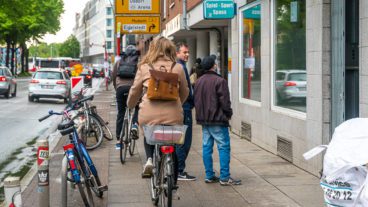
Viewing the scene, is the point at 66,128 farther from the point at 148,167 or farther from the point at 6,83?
the point at 6,83

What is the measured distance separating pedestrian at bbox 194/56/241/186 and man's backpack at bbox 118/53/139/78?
9.96ft

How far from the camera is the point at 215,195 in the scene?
7543 millimetres

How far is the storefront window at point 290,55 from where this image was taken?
9641mm

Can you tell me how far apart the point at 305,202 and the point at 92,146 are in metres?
5.81

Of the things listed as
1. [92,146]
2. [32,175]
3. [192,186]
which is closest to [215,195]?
[192,186]

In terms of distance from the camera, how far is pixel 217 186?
8125 millimetres

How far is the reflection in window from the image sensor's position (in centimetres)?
1250

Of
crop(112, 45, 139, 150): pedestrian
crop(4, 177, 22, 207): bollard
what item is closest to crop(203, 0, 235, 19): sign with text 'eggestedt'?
crop(112, 45, 139, 150): pedestrian

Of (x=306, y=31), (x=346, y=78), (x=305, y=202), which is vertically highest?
(x=306, y=31)

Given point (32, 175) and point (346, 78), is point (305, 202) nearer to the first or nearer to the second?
point (346, 78)

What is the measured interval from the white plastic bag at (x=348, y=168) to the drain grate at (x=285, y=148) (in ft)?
19.2

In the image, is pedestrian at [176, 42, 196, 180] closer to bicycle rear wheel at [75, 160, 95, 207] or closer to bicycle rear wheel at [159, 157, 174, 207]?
bicycle rear wheel at [159, 157, 174, 207]

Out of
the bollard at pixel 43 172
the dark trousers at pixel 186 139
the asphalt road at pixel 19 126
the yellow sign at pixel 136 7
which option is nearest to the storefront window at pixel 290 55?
the dark trousers at pixel 186 139

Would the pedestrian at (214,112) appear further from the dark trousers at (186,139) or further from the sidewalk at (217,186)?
the sidewalk at (217,186)
